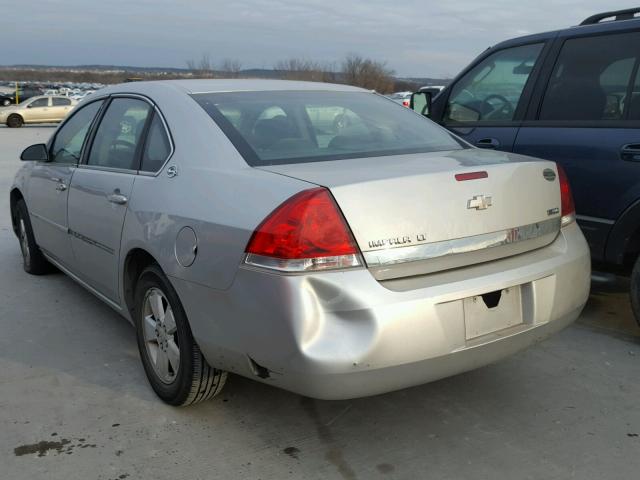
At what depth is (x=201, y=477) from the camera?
2.60 m

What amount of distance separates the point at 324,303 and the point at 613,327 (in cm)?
264

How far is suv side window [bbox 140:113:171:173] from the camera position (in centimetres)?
318

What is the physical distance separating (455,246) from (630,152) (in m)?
1.73

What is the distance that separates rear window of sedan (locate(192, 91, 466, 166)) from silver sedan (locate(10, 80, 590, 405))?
0.04 feet

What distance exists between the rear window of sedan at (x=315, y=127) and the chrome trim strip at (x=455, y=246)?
2.17 feet

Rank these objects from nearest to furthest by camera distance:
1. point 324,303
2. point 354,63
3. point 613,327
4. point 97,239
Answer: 1. point 324,303
2. point 97,239
3. point 613,327
4. point 354,63

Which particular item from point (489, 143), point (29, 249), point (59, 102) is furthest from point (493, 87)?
point (59, 102)

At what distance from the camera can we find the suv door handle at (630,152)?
3653 millimetres

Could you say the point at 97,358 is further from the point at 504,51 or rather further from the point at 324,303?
the point at 504,51

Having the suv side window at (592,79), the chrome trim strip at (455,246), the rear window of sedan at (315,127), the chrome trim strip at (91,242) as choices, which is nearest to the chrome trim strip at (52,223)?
the chrome trim strip at (91,242)

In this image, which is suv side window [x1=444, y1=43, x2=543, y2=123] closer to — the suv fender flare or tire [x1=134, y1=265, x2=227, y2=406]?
the suv fender flare

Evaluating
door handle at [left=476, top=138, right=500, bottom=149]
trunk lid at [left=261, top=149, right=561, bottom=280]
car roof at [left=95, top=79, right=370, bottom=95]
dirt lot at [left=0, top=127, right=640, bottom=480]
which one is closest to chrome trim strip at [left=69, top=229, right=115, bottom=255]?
dirt lot at [left=0, top=127, right=640, bottom=480]

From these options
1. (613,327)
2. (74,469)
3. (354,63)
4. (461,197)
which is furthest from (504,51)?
(354,63)

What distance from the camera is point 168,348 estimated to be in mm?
3078
